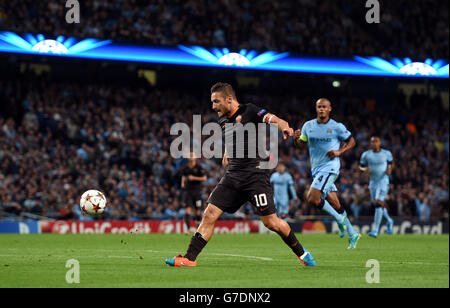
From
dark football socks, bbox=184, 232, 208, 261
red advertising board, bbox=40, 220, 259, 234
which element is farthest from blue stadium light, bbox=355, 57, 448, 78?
dark football socks, bbox=184, 232, 208, 261

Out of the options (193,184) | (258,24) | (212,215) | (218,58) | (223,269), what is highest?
(258,24)

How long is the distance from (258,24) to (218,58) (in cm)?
427

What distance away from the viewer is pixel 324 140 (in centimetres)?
1405

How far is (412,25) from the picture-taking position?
113ft

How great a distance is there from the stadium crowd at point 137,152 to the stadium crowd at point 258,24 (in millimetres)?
2926

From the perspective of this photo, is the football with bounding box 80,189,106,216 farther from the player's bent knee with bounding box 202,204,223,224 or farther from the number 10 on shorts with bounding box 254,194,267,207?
the number 10 on shorts with bounding box 254,194,267,207

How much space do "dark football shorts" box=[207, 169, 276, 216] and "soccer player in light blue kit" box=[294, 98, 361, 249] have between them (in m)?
4.58

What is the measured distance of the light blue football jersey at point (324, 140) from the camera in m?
14.0

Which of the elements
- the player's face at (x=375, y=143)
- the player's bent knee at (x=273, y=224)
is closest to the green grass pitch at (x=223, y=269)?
the player's bent knee at (x=273, y=224)

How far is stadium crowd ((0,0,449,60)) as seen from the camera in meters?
26.7

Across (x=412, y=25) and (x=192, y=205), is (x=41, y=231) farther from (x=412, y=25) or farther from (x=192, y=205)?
(x=412, y=25)

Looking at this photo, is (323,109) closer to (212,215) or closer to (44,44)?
(212,215)

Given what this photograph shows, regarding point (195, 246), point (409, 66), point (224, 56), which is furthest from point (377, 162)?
point (409, 66)
